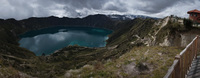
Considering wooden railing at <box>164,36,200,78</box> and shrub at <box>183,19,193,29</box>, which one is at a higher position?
shrub at <box>183,19,193,29</box>

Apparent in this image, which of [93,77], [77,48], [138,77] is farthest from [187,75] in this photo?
[77,48]

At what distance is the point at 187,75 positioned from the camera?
284 inches

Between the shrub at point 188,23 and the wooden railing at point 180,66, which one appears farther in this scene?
the shrub at point 188,23

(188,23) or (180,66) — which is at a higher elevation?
(188,23)

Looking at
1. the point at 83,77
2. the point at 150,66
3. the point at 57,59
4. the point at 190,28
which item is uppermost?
the point at 190,28

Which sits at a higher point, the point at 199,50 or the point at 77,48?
the point at 199,50

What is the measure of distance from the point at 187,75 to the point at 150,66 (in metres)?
6.65

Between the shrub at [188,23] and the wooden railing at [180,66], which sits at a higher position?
the shrub at [188,23]

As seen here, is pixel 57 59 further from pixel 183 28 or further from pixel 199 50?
pixel 199 50

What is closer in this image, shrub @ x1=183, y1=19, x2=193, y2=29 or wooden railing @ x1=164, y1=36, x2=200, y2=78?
wooden railing @ x1=164, y1=36, x2=200, y2=78

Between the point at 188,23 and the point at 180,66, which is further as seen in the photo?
the point at 188,23

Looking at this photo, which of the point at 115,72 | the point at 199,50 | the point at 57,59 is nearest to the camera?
the point at 199,50

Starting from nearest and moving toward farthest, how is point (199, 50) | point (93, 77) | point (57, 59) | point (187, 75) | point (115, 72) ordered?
point (187, 75)
point (199, 50)
point (93, 77)
point (115, 72)
point (57, 59)

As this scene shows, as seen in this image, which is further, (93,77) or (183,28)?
(183,28)
